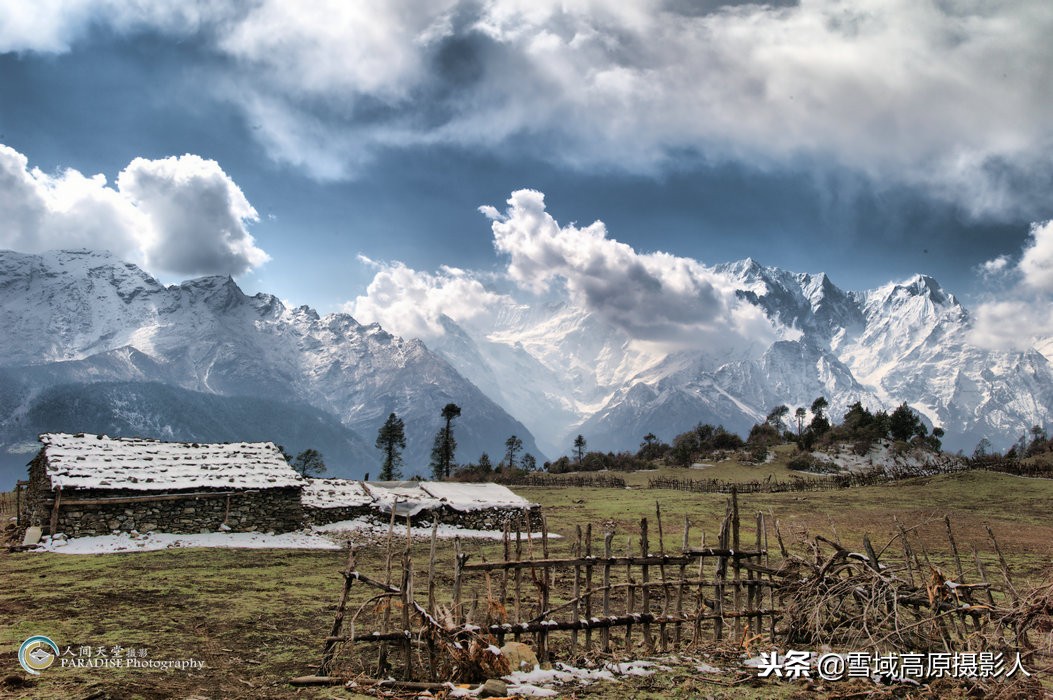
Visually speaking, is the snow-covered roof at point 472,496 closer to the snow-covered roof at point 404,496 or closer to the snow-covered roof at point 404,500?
the snow-covered roof at point 404,496

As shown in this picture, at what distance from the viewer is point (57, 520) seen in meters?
21.1

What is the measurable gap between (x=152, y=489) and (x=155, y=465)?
239cm

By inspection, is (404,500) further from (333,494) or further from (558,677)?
(558,677)

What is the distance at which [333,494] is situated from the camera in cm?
2973

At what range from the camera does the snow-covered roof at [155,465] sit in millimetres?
22547

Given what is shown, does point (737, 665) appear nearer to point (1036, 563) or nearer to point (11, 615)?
point (11, 615)

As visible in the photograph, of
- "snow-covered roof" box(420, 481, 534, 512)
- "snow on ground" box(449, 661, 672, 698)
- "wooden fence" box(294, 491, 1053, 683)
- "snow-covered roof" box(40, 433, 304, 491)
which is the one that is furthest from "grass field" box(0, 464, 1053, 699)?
"snow-covered roof" box(40, 433, 304, 491)

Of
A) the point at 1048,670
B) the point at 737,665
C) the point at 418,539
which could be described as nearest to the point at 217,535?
the point at 418,539

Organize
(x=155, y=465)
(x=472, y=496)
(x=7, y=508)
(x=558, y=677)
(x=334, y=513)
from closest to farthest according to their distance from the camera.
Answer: (x=558, y=677)
(x=155, y=465)
(x=334, y=513)
(x=472, y=496)
(x=7, y=508)

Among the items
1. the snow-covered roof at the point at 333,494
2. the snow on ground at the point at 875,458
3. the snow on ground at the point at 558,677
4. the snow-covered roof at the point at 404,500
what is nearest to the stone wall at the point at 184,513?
the snow-covered roof at the point at 333,494

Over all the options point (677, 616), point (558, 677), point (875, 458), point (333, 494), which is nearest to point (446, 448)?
point (333, 494)

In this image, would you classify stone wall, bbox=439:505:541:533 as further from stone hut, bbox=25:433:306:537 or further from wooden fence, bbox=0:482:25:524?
wooden fence, bbox=0:482:25:524

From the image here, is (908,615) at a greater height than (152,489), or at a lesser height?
lesser

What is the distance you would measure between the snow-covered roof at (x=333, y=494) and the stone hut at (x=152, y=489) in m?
1.99
